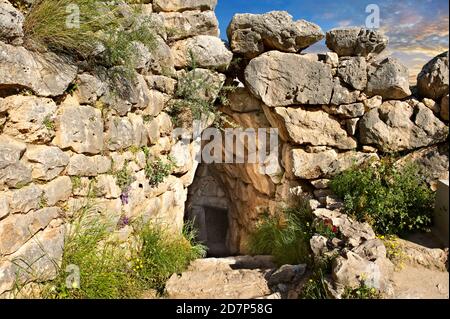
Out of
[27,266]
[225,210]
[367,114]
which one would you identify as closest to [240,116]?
[367,114]

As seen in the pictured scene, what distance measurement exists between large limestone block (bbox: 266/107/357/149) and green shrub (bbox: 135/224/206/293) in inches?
110

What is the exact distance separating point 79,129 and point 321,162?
404cm

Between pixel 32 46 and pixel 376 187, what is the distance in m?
4.58

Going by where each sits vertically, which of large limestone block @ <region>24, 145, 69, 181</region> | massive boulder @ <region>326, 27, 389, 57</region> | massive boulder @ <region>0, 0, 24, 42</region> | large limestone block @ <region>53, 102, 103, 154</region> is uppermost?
massive boulder @ <region>326, 27, 389, 57</region>

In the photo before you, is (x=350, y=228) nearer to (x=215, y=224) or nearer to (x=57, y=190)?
(x=57, y=190)

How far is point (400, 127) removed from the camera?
5461 mm

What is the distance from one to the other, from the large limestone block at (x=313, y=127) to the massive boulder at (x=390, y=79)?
841mm

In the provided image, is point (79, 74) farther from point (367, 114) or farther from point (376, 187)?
point (367, 114)

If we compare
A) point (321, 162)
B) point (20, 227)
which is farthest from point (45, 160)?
point (321, 162)

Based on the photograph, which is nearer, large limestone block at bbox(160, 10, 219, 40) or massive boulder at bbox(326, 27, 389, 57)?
large limestone block at bbox(160, 10, 219, 40)

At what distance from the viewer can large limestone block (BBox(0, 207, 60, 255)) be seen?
2.71m

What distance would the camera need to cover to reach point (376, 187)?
4.79m

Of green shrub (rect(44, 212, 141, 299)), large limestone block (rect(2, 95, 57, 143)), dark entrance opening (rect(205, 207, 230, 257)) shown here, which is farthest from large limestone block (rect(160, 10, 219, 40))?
dark entrance opening (rect(205, 207, 230, 257))

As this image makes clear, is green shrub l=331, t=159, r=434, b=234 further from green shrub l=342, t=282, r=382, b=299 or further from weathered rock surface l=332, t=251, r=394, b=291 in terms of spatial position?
green shrub l=342, t=282, r=382, b=299
